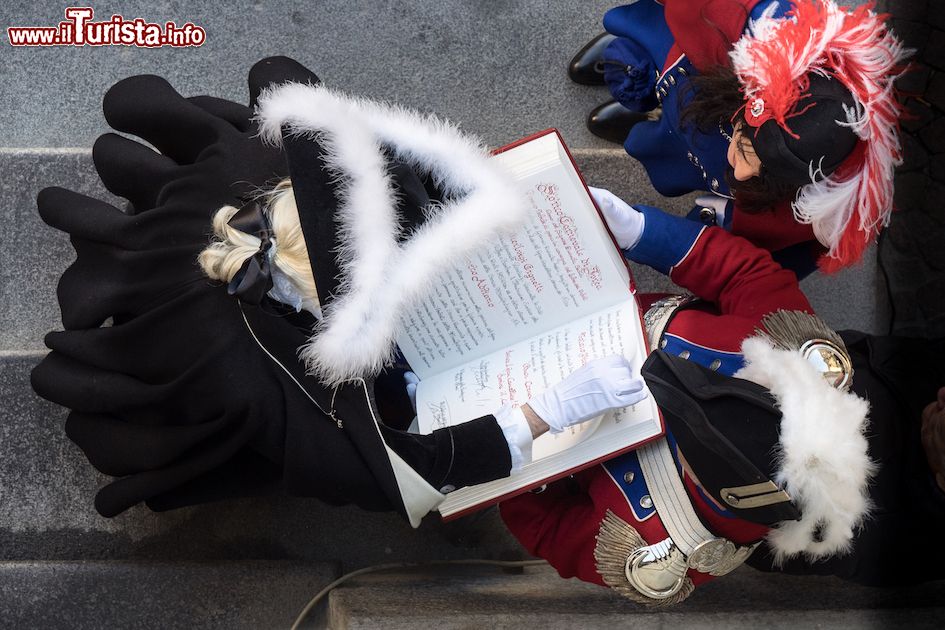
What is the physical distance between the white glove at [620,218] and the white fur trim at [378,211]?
268 mm

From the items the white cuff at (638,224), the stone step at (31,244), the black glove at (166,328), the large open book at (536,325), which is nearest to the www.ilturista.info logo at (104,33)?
the stone step at (31,244)

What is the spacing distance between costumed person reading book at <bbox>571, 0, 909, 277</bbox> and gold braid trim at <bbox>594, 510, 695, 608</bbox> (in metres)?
0.64

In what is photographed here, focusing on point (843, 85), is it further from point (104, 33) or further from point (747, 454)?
point (104, 33)

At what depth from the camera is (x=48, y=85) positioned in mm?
2033

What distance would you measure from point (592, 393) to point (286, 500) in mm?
993

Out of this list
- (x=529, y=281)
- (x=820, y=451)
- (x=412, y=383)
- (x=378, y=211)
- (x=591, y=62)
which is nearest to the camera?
(x=820, y=451)

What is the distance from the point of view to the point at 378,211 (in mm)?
1119

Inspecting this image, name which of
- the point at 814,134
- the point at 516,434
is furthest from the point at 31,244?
the point at 814,134

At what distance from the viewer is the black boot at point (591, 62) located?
6.52 feet

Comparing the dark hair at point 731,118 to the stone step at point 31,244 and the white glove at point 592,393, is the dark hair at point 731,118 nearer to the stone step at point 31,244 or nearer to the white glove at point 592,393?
the white glove at point 592,393

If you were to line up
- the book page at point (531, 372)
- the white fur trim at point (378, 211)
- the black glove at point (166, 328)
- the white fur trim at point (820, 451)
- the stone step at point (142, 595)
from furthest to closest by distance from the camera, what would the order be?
the stone step at point (142, 595) → the book page at point (531, 372) → the black glove at point (166, 328) → the white fur trim at point (378, 211) → the white fur trim at point (820, 451)

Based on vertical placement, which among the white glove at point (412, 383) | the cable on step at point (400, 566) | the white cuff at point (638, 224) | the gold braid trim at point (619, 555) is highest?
the white cuff at point (638, 224)

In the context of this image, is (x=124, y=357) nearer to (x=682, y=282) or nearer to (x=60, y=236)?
(x=60, y=236)

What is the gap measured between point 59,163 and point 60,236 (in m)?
0.20
